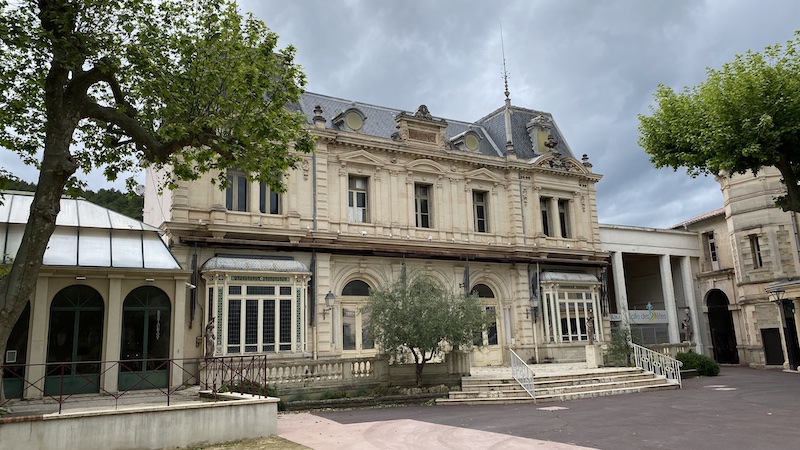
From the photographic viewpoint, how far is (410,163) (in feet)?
84.7

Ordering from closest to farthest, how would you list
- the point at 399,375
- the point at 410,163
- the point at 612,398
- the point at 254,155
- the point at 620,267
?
the point at 254,155
the point at 612,398
the point at 399,375
the point at 410,163
the point at 620,267

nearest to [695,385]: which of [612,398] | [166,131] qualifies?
[612,398]

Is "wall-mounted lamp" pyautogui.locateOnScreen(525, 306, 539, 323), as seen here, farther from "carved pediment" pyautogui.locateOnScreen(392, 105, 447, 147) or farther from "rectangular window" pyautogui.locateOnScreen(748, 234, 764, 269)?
"rectangular window" pyautogui.locateOnScreen(748, 234, 764, 269)

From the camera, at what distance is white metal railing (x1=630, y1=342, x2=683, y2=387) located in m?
22.1

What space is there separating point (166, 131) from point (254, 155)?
76.8 inches

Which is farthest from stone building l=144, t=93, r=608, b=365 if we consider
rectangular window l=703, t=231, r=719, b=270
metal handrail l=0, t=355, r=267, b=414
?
rectangular window l=703, t=231, r=719, b=270

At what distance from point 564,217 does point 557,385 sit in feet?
41.1

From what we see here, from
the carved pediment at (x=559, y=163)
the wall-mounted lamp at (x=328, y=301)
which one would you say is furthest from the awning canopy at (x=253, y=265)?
the carved pediment at (x=559, y=163)

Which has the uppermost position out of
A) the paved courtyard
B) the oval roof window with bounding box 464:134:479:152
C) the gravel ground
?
the oval roof window with bounding box 464:134:479:152

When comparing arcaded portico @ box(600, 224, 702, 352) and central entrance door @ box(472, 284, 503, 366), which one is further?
arcaded portico @ box(600, 224, 702, 352)

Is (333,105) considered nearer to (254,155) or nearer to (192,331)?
(192,331)

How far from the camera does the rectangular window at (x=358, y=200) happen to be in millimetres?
24703

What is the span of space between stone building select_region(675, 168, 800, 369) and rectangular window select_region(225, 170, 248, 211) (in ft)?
79.6

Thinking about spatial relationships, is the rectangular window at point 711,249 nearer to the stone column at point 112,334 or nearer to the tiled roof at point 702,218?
the tiled roof at point 702,218
